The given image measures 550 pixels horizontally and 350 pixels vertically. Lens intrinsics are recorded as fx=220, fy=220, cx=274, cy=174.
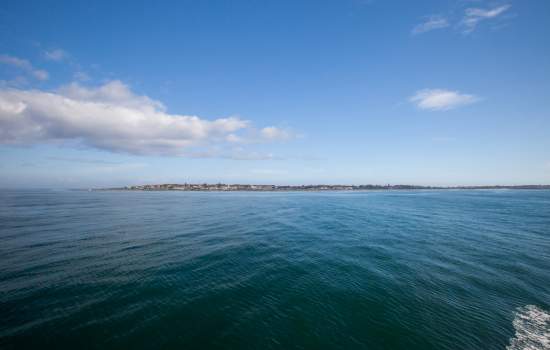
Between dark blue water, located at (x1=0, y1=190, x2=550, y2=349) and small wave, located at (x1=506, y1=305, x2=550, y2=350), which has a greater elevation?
dark blue water, located at (x1=0, y1=190, x2=550, y2=349)

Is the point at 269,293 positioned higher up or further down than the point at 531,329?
higher up

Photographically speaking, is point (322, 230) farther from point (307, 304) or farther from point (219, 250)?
point (307, 304)

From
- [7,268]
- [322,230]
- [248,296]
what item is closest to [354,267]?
[248,296]

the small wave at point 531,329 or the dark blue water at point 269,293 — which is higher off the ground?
the dark blue water at point 269,293

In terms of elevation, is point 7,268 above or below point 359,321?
above

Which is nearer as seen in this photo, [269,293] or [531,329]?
[531,329]

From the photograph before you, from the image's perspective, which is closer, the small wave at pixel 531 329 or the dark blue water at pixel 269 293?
the small wave at pixel 531 329

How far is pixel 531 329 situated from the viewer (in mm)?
10430

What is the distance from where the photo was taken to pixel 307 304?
41.0ft

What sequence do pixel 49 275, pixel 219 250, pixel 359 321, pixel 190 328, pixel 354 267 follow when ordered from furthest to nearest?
pixel 219 250
pixel 354 267
pixel 49 275
pixel 359 321
pixel 190 328

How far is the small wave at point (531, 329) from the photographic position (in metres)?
9.49

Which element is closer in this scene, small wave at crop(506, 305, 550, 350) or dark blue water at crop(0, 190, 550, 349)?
small wave at crop(506, 305, 550, 350)

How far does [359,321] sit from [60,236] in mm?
31625

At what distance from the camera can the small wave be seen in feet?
31.1
